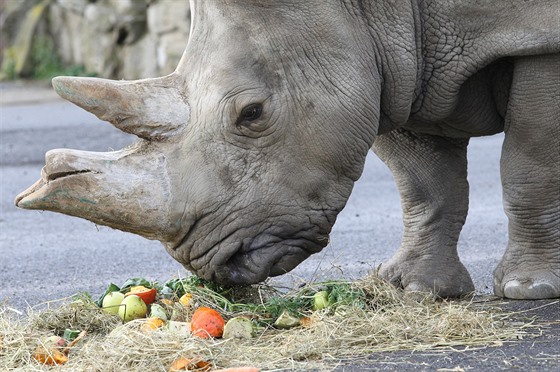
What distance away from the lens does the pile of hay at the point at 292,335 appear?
16.9 ft

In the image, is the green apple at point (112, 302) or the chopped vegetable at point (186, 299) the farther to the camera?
the green apple at point (112, 302)

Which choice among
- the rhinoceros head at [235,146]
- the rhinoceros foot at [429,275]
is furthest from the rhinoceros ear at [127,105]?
the rhinoceros foot at [429,275]

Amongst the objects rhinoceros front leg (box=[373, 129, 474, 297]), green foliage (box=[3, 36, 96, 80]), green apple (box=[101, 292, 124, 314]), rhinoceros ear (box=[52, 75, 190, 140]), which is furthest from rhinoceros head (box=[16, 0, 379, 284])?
green foliage (box=[3, 36, 96, 80])

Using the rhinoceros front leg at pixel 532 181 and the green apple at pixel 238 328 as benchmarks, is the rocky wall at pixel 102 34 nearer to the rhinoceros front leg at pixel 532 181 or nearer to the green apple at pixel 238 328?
the rhinoceros front leg at pixel 532 181

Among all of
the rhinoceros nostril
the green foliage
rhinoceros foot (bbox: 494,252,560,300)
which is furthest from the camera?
the green foliage

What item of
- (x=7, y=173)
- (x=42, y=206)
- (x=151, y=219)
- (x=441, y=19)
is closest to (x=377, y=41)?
(x=441, y=19)

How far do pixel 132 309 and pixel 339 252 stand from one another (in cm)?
288

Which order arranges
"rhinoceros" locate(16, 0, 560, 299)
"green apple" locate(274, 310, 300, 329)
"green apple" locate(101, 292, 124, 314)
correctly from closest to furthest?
"rhinoceros" locate(16, 0, 560, 299) → "green apple" locate(274, 310, 300, 329) → "green apple" locate(101, 292, 124, 314)

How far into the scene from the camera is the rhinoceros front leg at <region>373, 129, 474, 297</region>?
7.06m

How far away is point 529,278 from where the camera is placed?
652 cm

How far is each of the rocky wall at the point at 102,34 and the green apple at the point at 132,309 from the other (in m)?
13.0

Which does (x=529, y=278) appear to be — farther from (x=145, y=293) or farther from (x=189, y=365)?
(x=189, y=365)

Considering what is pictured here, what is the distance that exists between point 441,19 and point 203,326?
1970mm

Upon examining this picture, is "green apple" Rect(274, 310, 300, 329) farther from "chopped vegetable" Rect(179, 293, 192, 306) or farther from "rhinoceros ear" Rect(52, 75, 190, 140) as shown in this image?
"rhinoceros ear" Rect(52, 75, 190, 140)
